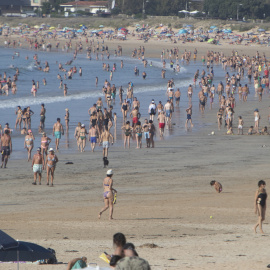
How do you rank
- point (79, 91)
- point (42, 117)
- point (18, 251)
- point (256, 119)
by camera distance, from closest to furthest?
point (18, 251) → point (256, 119) → point (42, 117) → point (79, 91)

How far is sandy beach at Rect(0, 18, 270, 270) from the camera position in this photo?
33.4 ft

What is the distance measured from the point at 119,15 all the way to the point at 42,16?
16.4 m

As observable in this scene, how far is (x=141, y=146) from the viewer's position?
23.6 metres

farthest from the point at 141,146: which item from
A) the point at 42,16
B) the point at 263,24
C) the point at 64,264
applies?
the point at 42,16

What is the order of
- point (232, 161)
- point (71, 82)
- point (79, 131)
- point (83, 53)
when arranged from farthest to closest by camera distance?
1. point (83, 53)
2. point (71, 82)
3. point (79, 131)
4. point (232, 161)

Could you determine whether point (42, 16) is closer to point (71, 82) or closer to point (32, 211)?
point (71, 82)

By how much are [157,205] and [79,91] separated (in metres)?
31.1

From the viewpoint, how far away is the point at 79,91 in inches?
1761

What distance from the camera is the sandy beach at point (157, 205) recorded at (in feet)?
33.4

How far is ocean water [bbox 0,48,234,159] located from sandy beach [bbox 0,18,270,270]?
3.45m

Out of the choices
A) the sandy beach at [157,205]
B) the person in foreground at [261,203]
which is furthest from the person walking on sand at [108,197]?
the person in foreground at [261,203]

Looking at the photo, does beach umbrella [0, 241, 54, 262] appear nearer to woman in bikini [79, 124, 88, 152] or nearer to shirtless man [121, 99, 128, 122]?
woman in bikini [79, 124, 88, 152]

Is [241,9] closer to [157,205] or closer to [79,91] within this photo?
[79,91]

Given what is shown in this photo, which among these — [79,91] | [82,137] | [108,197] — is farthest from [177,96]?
[108,197]
